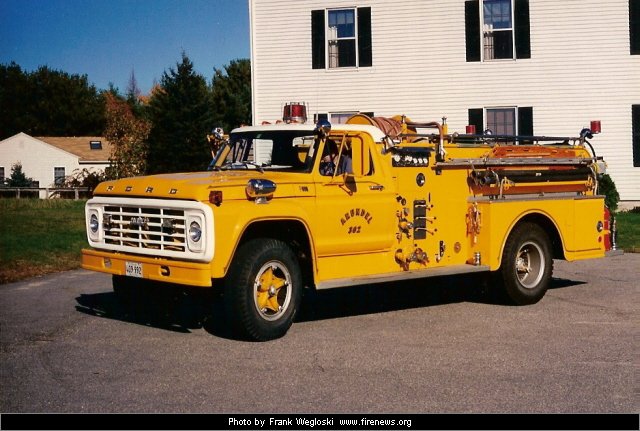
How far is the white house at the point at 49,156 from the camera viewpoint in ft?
188

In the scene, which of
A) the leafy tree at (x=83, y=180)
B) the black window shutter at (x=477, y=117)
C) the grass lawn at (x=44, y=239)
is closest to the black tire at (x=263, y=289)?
the grass lawn at (x=44, y=239)

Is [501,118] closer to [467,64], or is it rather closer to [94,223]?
[467,64]

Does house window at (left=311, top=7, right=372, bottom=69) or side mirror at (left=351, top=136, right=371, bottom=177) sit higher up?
house window at (left=311, top=7, right=372, bottom=69)

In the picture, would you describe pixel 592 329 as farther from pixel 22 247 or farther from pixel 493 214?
pixel 22 247

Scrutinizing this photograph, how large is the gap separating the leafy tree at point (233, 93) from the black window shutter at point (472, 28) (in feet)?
96.1

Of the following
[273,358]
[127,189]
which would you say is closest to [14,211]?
[127,189]

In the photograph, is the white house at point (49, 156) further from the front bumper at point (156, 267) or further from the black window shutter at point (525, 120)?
the front bumper at point (156, 267)

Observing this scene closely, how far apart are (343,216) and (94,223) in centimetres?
258

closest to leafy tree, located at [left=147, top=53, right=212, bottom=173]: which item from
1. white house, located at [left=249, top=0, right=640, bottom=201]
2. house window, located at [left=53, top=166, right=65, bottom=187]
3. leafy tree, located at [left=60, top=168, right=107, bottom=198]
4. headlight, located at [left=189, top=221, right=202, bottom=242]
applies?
leafy tree, located at [left=60, top=168, right=107, bottom=198]

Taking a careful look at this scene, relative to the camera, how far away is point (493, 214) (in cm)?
1046

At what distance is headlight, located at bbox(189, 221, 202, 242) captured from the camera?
796 cm

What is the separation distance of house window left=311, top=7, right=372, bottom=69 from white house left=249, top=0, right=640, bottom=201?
0.09ft

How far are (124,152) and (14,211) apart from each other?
15674 mm

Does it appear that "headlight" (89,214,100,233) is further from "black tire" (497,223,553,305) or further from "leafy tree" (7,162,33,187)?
"leafy tree" (7,162,33,187)
